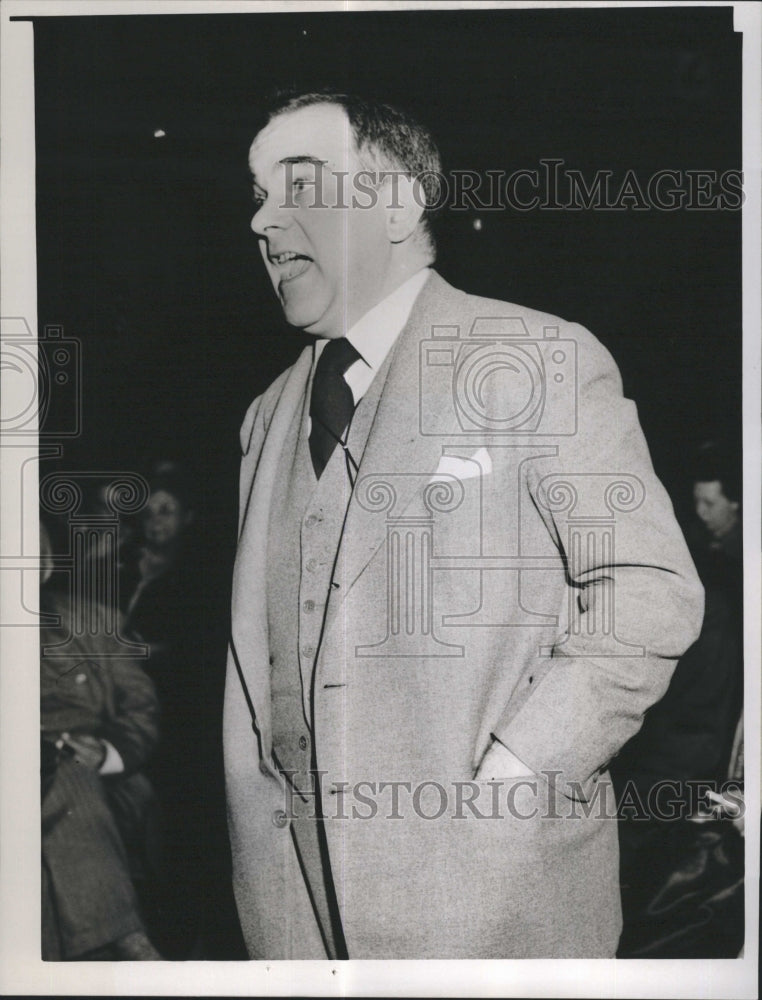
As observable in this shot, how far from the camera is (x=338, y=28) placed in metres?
2.84

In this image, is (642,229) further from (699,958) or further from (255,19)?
(699,958)

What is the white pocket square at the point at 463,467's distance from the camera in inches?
110

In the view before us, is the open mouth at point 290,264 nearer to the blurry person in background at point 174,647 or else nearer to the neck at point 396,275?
the neck at point 396,275

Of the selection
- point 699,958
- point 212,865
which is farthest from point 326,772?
point 699,958

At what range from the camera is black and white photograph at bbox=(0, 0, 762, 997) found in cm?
278

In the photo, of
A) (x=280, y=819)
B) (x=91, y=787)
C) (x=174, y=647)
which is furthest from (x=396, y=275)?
(x=91, y=787)

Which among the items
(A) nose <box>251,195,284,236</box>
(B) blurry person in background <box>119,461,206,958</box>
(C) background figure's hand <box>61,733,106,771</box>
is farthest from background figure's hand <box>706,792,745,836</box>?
(A) nose <box>251,195,284,236</box>

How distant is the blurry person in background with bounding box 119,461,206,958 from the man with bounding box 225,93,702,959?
0.11 metres

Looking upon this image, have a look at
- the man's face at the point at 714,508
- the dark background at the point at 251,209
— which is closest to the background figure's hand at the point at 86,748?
the dark background at the point at 251,209

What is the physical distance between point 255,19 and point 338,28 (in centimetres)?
A: 23

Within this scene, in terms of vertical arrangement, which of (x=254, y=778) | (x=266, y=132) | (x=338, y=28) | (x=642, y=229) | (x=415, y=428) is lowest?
(x=254, y=778)

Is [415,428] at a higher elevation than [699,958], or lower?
higher

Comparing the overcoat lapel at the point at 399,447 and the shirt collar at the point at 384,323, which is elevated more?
the shirt collar at the point at 384,323

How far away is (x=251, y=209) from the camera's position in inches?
112
